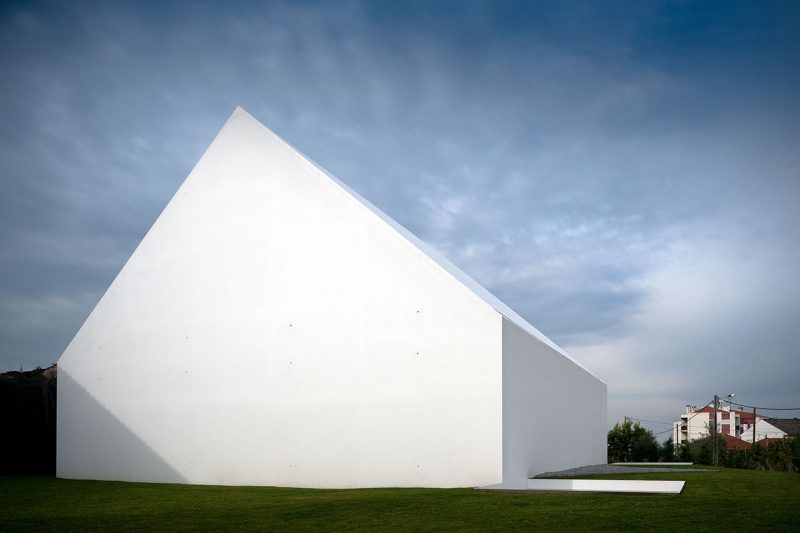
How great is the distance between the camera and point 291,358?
11.0 m

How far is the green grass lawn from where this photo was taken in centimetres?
602

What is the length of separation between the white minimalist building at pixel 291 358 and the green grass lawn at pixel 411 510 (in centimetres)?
103

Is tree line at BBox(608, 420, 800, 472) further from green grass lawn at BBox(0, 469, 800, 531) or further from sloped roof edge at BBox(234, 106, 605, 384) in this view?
green grass lawn at BBox(0, 469, 800, 531)

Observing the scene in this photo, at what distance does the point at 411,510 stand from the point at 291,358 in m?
4.55

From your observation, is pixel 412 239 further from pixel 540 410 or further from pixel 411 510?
pixel 411 510

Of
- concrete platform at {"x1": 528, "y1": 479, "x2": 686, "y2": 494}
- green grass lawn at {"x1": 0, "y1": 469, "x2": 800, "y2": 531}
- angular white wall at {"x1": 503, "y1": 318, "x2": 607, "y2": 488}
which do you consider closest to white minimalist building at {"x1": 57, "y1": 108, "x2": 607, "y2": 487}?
angular white wall at {"x1": 503, "y1": 318, "x2": 607, "y2": 488}

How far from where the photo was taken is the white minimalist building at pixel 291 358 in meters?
9.65

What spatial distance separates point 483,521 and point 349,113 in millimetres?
9634

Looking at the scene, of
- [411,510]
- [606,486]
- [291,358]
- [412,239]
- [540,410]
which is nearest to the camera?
[411,510]

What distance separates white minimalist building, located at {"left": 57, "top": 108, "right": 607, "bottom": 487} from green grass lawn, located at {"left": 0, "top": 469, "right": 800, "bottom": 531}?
3.38 ft

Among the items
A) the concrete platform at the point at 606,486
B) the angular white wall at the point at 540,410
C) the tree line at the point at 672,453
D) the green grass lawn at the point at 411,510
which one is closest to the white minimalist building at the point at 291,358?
the angular white wall at the point at 540,410

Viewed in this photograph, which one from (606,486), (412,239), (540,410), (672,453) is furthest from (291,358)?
(672,453)

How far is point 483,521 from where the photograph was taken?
20.1ft

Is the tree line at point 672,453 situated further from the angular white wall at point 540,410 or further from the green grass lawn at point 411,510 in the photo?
the green grass lawn at point 411,510
